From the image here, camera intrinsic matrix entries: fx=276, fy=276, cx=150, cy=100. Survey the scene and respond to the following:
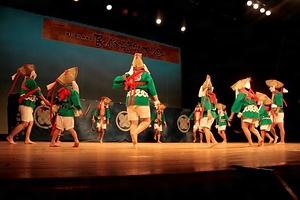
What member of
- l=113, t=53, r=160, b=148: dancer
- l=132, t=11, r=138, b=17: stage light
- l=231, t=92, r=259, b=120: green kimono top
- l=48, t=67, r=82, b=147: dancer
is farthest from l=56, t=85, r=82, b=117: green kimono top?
l=132, t=11, r=138, b=17: stage light

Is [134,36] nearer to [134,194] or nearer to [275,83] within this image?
[275,83]

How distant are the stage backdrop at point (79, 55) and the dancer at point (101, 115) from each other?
74 cm

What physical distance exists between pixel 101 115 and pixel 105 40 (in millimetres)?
3109

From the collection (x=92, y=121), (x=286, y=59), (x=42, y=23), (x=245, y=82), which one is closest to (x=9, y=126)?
(x=92, y=121)

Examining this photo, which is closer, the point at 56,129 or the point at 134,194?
the point at 134,194

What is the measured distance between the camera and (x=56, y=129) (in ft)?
16.6

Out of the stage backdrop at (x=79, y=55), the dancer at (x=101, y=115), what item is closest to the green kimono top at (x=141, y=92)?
the dancer at (x=101, y=115)

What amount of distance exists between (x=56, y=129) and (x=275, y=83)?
6.73 meters

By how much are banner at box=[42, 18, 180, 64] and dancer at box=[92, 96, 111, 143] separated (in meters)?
2.33

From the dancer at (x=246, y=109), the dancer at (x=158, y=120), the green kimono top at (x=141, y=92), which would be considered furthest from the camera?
the dancer at (x=158, y=120)

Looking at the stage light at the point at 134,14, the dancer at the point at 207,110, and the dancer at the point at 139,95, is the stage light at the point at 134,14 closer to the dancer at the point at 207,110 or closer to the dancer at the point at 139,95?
the dancer at the point at 207,110

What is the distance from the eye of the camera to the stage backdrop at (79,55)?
345 inches

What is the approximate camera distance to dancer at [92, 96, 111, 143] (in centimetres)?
934

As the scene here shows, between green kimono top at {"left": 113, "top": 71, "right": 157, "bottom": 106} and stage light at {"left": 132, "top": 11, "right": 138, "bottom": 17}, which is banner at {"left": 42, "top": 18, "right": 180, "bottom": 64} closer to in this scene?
stage light at {"left": 132, "top": 11, "right": 138, "bottom": 17}
